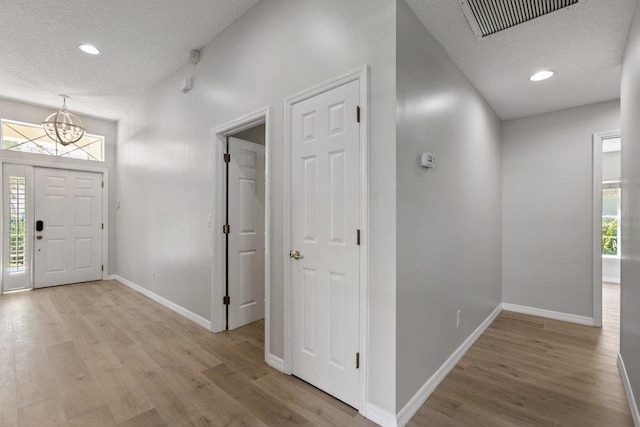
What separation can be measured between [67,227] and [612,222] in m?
10.1

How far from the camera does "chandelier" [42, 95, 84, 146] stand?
4398mm

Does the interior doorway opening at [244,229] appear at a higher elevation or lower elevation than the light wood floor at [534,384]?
higher

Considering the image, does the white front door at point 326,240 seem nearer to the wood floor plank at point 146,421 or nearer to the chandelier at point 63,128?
the wood floor plank at point 146,421

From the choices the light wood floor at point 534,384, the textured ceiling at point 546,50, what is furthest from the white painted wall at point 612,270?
the textured ceiling at point 546,50

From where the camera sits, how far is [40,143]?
491cm

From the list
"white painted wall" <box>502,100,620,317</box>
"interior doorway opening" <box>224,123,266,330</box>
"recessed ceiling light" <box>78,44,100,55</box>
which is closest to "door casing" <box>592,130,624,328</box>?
"white painted wall" <box>502,100,620,317</box>

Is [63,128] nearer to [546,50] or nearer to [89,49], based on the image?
[89,49]

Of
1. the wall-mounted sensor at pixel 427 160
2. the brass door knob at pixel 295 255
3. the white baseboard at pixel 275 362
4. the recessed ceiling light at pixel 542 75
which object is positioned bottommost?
the white baseboard at pixel 275 362

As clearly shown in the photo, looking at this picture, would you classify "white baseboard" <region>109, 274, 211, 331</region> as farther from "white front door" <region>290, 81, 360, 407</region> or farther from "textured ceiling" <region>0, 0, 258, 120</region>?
"textured ceiling" <region>0, 0, 258, 120</region>

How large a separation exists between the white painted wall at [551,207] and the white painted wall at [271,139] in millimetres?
3046

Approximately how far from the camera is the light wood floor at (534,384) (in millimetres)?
1827

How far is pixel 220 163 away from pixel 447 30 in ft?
7.53

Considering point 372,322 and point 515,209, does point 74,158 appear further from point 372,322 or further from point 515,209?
point 515,209

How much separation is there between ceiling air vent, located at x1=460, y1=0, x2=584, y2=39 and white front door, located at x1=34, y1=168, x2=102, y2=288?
20.3 ft
